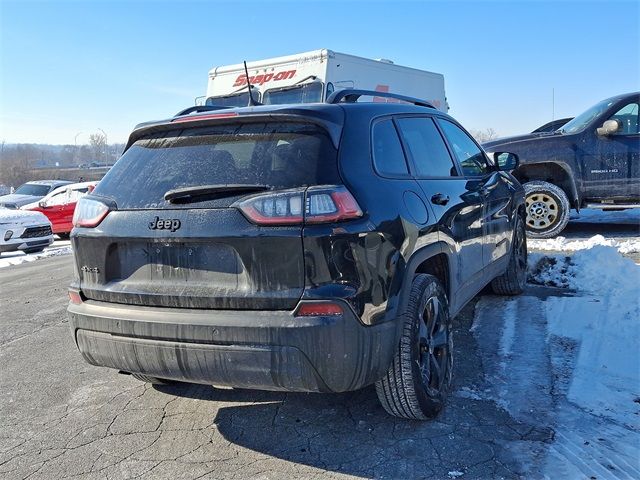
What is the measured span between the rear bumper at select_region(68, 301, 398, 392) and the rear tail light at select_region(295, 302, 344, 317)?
3 centimetres

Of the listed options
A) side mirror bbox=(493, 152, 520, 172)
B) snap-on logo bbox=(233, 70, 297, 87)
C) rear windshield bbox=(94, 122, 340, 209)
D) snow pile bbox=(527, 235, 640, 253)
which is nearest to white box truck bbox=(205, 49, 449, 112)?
snap-on logo bbox=(233, 70, 297, 87)

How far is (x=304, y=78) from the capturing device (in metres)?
11.3

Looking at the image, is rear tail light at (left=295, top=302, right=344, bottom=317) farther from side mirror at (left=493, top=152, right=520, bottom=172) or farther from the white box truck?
the white box truck

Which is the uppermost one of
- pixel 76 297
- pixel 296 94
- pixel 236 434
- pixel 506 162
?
pixel 296 94

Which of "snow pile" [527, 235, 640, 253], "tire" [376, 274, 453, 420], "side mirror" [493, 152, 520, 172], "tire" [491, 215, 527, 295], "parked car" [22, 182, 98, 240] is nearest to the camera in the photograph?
"tire" [376, 274, 453, 420]

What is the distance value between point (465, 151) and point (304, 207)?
239 cm

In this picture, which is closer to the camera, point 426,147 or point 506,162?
point 426,147

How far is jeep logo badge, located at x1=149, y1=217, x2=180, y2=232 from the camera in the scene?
8.59 feet

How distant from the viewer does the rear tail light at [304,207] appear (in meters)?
2.44

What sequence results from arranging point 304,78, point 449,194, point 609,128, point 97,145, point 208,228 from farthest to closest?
1. point 97,145
2. point 304,78
3. point 609,128
4. point 449,194
5. point 208,228

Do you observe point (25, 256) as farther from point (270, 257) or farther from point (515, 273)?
point (270, 257)

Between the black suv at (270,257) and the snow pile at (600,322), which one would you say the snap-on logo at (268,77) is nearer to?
the snow pile at (600,322)

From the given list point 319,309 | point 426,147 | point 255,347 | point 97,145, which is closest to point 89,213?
point 255,347

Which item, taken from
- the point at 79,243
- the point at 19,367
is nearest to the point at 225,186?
the point at 79,243
